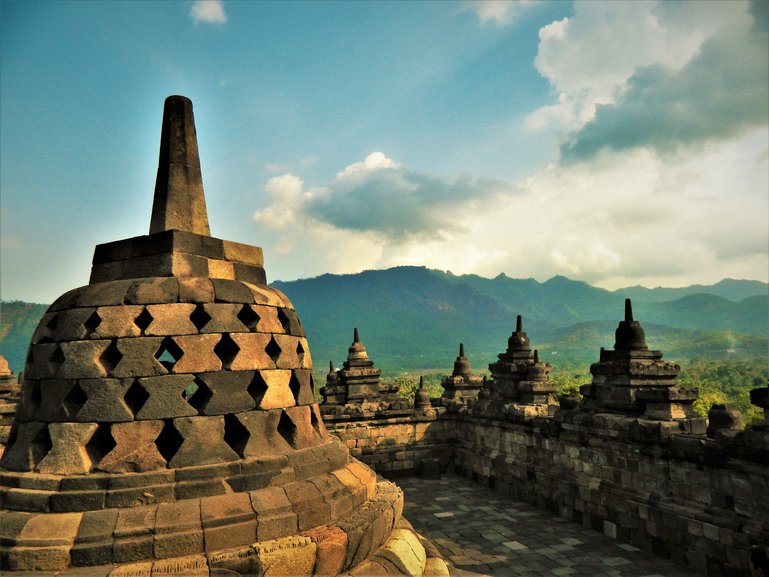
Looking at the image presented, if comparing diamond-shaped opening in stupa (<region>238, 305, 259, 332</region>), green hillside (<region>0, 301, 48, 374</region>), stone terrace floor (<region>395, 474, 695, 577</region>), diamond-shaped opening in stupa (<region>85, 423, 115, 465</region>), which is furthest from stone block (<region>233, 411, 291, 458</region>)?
green hillside (<region>0, 301, 48, 374</region>)

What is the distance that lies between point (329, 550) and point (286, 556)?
1.39 ft

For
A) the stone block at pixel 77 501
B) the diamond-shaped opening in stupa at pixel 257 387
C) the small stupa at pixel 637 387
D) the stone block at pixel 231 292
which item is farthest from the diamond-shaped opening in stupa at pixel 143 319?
the small stupa at pixel 637 387

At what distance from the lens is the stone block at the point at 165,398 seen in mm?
4816

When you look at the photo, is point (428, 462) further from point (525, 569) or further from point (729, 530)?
point (729, 530)

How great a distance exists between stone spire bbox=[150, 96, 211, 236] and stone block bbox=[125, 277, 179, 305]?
0.94 m

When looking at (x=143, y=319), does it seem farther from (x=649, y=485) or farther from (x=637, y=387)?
(x=637, y=387)

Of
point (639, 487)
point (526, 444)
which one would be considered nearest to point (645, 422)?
point (639, 487)

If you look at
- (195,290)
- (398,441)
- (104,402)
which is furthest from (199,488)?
(398,441)

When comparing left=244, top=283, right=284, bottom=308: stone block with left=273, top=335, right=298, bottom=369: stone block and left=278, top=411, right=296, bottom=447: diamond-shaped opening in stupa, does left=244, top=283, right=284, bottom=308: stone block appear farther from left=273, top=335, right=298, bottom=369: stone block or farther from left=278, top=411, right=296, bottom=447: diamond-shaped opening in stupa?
left=278, top=411, right=296, bottom=447: diamond-shaped opening in stupa

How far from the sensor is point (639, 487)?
913cm

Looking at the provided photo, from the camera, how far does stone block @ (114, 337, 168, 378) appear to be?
4.89 metres

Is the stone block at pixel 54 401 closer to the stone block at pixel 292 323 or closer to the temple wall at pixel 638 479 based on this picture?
the stone block at pixel 292 323

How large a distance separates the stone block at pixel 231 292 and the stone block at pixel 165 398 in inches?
38.1

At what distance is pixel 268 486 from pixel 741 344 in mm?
236387
